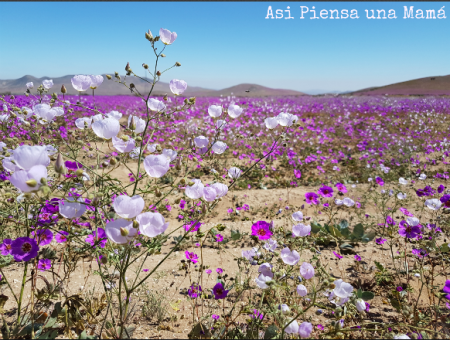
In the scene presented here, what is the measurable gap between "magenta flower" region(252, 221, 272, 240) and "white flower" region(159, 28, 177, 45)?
1376 mm

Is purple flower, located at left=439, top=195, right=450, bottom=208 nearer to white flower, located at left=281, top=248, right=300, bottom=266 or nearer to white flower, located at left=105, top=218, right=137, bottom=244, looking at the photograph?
white flower, located at left=281, top=248, right=300, bottom=266

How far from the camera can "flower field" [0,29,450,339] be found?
128 cm

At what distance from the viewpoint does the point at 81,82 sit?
1.59 meters

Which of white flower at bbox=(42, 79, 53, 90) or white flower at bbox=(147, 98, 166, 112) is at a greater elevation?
white flower at bbox=(42, 79, 53, 90)

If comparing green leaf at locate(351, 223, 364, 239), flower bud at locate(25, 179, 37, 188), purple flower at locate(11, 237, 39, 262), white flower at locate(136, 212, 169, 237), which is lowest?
green leaf at locate(351, 223, 364, 239)

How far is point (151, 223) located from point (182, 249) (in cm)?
204

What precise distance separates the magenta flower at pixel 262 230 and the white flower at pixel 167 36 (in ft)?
4.51

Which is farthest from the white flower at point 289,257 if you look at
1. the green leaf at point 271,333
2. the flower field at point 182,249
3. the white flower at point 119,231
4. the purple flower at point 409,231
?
the purple flower at point 409,231

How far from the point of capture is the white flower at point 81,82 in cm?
157

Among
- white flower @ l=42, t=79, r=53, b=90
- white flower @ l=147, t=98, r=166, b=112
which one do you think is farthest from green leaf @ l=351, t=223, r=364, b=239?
white flower @ l=42, t=79, r=53, b=90

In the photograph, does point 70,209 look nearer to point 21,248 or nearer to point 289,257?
point 21,248

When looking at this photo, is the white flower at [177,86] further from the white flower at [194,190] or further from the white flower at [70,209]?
the white flower at [70,209]

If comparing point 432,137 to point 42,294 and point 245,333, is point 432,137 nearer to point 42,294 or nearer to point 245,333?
point 245,333

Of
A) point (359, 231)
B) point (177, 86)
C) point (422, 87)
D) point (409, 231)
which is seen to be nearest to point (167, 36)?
point (177, 86)
